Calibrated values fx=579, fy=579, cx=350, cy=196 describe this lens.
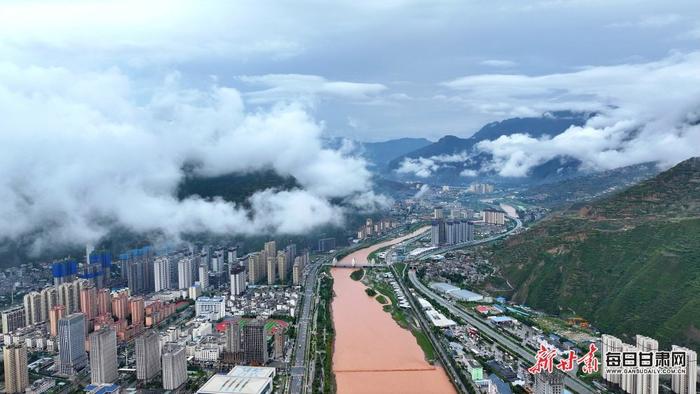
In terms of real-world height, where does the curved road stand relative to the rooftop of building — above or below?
below

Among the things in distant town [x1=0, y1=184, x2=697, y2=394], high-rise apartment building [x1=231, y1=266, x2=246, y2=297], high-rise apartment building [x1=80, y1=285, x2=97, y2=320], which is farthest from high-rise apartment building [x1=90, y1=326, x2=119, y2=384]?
high-rise apartment building [x1=231, y1=266, x2=246, y2=297]

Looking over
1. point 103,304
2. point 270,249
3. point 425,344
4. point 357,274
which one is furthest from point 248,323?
point 270,249

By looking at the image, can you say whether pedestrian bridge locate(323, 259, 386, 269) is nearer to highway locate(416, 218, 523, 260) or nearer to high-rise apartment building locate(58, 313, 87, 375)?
highway locate(416, 218, 523, 260)

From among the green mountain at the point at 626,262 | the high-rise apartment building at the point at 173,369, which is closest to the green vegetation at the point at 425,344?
the green mountain at the point at 626,262

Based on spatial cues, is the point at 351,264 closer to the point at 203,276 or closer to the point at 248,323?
the point at 203,276

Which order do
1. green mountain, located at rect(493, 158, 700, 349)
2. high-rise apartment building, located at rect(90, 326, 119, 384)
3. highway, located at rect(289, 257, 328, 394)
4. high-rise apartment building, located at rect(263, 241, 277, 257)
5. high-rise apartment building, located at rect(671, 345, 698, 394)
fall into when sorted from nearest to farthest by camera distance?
1. high-rise apartment building, located at rect(671, 345, 698, 394)
2. high-rise apartment building, located at rect(90, 326, 119, 384)
3. highway, located at rect(289, 257, 328, 394)
4. green mountain, located at rect(493, 158, 700, 349)
5. high-rise apartment building, located at rect(263, 241, 277, 257)

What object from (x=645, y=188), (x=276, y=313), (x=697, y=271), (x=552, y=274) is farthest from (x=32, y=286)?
(x=645, y=188)

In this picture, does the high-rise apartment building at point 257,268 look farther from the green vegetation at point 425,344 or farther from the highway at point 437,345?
the green vegetation at point 425,344
